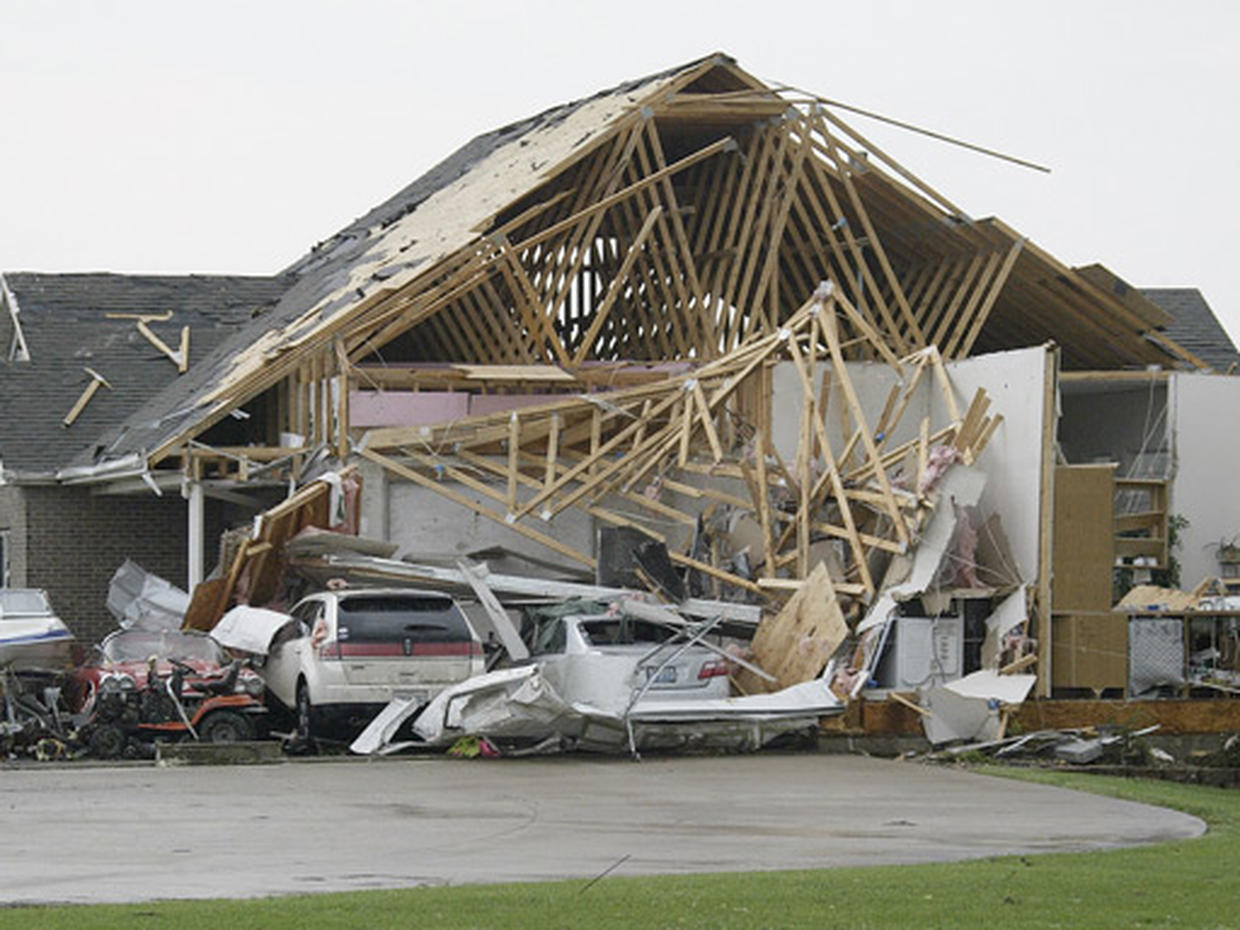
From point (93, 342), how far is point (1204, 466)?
18.0 m

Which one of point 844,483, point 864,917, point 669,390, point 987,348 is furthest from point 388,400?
point 864,917

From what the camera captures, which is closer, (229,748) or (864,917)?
(864,917)

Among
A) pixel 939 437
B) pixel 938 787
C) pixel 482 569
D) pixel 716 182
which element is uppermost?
pixel 716 182

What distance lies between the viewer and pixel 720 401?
2767 centimetres

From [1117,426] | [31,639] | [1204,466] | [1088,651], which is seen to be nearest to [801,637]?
[1088,651]

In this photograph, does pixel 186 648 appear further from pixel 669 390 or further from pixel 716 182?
pixel 716 182

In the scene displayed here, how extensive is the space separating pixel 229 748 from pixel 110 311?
18.4 metres

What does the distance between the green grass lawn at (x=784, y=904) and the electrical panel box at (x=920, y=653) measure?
1066cm

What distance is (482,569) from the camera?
26.1 m

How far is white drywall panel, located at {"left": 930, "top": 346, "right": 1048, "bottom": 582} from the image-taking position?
2592cm

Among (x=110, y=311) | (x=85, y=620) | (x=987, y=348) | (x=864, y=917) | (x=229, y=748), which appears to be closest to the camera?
(x=864, y=917)

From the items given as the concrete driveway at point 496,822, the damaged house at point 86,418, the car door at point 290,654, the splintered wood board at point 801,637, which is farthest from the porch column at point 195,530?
the splintered wood board at point 801,637

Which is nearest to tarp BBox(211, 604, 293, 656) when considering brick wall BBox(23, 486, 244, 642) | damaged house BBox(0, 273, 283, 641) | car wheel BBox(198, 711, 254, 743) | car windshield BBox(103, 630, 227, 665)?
car windshield BBox(103, 630, 227, 665)

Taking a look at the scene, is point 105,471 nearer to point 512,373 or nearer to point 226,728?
point 512,373
